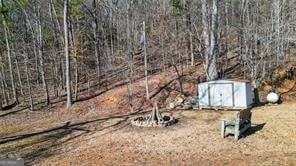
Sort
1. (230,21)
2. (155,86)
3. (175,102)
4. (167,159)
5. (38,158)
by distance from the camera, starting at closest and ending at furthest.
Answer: (167,159) < (38,158) < (175,102) < (155,86) < (230,21)

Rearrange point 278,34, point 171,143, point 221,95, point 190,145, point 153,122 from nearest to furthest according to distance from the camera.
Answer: point 190,145
point 171,143
point 153,122
point 221,95
point 278,34

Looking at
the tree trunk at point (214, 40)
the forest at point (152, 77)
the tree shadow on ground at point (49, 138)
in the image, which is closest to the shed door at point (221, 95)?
the forest at point (152, 77)

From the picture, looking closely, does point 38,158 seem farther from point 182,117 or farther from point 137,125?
point 182,117

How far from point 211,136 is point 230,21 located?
27.2m

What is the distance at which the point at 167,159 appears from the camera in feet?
62.4

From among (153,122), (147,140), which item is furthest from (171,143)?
(153,122)

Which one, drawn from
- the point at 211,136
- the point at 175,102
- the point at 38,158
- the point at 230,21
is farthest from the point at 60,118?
the point at 230,21

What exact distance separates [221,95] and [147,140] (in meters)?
7.55

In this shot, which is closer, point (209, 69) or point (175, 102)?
point (175, 102)

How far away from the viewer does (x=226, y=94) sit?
2753 cm

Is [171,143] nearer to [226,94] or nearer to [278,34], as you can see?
[226,94]

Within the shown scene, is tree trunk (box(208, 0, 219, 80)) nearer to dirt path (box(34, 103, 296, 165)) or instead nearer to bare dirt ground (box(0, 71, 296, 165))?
bare dirt ground (box(0, 71, 296, 165))

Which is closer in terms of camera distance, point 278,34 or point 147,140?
point 147,140

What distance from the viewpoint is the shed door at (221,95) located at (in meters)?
27.4
